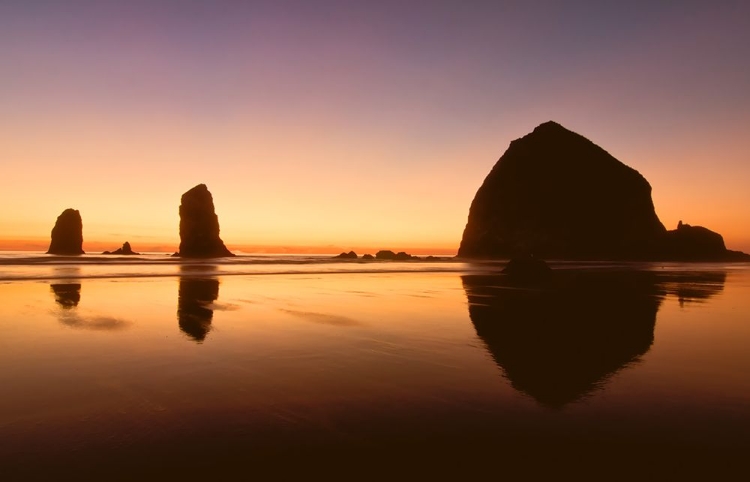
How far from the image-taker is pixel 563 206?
12050 centimetres

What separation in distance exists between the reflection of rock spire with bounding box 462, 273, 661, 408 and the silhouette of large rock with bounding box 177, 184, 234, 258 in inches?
4275

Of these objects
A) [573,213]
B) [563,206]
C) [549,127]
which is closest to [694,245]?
[573,213]

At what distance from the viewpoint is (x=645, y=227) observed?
397ft

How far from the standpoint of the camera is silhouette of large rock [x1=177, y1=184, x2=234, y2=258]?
369 feet

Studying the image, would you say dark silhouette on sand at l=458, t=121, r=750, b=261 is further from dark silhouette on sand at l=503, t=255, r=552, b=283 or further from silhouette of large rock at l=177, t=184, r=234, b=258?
dark silhouette on sand at l=503, t=255, r=552, b=283

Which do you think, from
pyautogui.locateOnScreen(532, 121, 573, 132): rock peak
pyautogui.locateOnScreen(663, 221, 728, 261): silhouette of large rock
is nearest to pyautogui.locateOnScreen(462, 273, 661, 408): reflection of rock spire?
pyautogui.locateOnScreen(663, 221, 728, 261): silhouette of large rock

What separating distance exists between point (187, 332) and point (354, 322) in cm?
430

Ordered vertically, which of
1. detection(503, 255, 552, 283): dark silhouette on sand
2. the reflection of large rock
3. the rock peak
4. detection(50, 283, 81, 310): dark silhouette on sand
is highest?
the rock peak

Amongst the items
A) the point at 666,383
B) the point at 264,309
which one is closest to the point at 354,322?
the point at 264,309

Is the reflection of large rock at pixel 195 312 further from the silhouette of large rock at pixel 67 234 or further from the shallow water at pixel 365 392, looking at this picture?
the silhouette of large rock at pixel 67 234

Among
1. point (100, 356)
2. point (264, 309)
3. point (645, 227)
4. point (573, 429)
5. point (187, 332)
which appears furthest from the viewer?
point (645, 227)

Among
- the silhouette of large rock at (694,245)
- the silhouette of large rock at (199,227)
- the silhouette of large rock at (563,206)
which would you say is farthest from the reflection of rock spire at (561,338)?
the silhouette of large rock at (694,245)

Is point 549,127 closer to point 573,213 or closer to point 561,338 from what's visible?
point 573,213

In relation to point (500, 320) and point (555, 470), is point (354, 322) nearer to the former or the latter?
point (500, 320)
